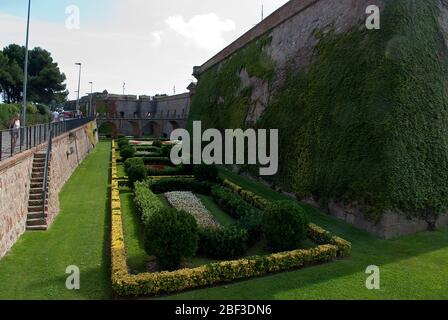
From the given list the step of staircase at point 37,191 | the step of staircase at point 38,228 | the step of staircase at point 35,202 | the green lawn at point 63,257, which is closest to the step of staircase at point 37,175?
the step of staircase at point 37,191

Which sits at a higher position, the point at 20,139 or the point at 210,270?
the point at 20,139

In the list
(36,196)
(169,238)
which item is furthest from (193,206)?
(169,238)

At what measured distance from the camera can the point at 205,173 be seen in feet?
58.9

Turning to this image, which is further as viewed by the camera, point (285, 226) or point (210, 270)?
point (285, 226)

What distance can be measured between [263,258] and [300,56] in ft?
37.0

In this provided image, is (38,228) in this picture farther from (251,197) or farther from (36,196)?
(251,197)

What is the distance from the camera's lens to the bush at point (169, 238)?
7742mm

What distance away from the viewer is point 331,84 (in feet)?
44.4

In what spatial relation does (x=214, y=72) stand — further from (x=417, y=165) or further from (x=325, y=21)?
(x=417, y=165)

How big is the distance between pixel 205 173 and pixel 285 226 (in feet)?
30.6

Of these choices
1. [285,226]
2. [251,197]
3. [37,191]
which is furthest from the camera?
[251,197]

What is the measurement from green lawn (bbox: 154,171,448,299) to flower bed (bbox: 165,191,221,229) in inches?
152

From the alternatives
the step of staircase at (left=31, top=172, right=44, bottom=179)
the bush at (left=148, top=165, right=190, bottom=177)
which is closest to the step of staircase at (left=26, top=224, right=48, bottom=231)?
the step of staircase at (left=31, top=172, right=44, bottom=179)

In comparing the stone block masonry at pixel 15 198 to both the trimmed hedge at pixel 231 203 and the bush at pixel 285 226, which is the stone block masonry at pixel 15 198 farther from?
the bush at pixel 285 226
